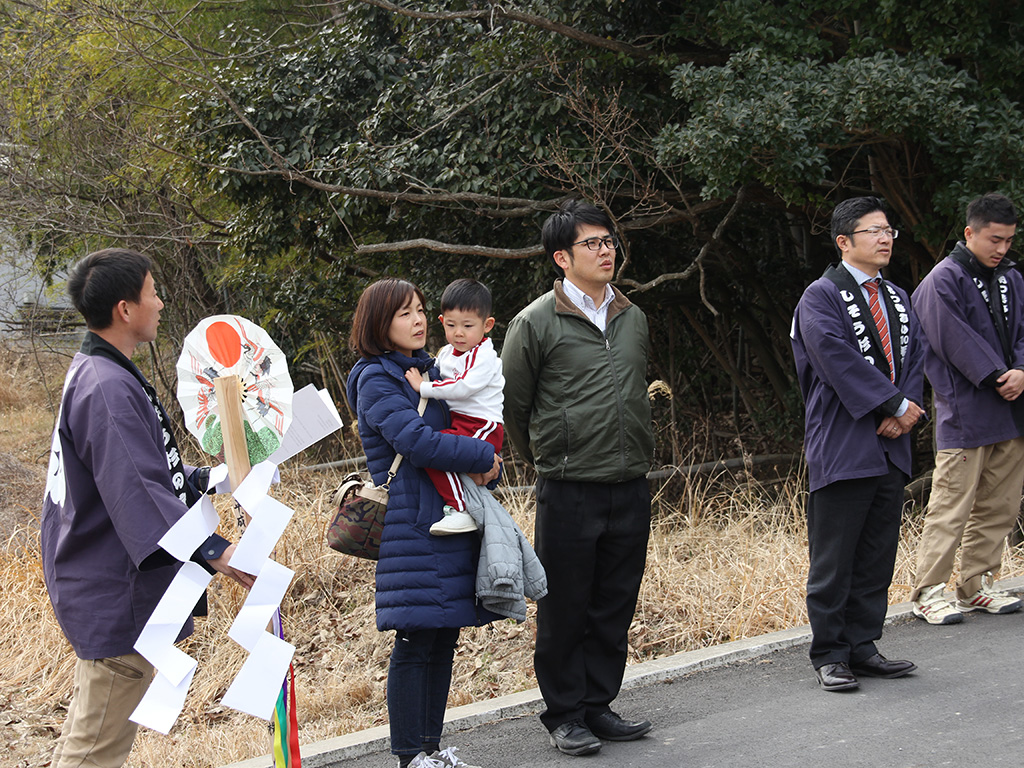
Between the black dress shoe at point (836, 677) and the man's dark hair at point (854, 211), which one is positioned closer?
the black dress shoe at point (836, 677)

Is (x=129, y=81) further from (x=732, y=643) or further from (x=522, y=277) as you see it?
(x=732, y=643)

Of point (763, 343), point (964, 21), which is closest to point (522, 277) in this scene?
point (763, 343)

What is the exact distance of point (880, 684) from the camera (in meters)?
4.37

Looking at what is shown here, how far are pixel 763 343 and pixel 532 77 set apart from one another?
4.21 meters

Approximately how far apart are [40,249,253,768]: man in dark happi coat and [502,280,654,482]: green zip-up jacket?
4.49 feet

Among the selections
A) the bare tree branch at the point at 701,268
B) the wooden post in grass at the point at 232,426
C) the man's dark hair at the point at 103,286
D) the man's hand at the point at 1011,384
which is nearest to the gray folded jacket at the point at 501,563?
the wooden post in grass at the point at 232,426

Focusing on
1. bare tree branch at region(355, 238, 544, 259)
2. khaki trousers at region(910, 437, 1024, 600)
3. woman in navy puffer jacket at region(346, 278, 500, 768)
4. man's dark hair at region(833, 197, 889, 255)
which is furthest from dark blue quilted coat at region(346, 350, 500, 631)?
bare tree branch at region(355, 238, 544, 259)

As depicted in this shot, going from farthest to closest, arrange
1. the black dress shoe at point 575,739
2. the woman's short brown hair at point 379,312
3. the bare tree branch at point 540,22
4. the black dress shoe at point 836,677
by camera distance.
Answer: the bare tree branch at point 540,22
the black dress shoe at point 836,677
the black dress shoe at point 575,739
the woman's short brown hair at point 379,312

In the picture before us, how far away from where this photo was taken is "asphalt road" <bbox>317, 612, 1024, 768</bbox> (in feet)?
12.1

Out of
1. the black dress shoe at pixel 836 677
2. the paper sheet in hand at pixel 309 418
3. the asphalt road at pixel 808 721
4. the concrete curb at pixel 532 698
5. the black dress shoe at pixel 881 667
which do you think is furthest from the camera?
the black dress shoe at pixel 881 667

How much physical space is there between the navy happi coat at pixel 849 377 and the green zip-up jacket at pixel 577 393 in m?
0.95

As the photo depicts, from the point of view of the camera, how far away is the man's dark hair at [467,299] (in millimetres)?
3590

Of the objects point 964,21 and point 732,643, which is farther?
point 964,21

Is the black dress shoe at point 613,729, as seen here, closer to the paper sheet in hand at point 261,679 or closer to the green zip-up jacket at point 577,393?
the green zip-up jacket at point 577,393
